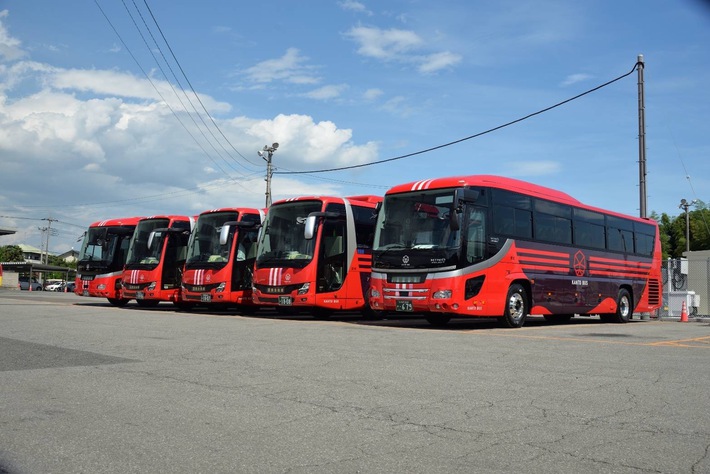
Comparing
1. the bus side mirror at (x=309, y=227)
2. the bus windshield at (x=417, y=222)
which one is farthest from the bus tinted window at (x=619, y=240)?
the bus side mirror at (x=309, y=227)

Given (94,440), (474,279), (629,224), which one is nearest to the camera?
(94,440)

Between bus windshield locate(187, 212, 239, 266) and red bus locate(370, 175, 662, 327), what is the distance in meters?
6.72

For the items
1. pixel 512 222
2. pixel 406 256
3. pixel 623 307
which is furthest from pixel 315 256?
pixel 623 307

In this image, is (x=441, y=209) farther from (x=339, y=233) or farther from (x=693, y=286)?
(x=693, y=286)

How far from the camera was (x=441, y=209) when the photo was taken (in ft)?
49.8

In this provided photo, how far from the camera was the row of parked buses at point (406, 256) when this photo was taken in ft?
49.7

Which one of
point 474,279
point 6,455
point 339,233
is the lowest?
point 6,455

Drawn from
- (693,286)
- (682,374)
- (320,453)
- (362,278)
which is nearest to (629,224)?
(362,278)

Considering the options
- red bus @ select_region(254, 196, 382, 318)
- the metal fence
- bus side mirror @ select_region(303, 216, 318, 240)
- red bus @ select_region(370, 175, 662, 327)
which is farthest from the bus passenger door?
the metal fence

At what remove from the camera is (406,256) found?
15.4 metres

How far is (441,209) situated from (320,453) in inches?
435

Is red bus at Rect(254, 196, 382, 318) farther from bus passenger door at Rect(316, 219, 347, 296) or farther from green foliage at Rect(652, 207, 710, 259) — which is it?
green foliage at Rect(652, 207, 710, 259)

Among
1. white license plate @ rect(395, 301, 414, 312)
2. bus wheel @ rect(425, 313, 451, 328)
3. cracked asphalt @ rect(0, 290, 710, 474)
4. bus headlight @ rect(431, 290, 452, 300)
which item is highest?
bus headlight @ rect(431, 290, 452, 300)

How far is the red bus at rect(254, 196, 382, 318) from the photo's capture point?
18.1 meters
